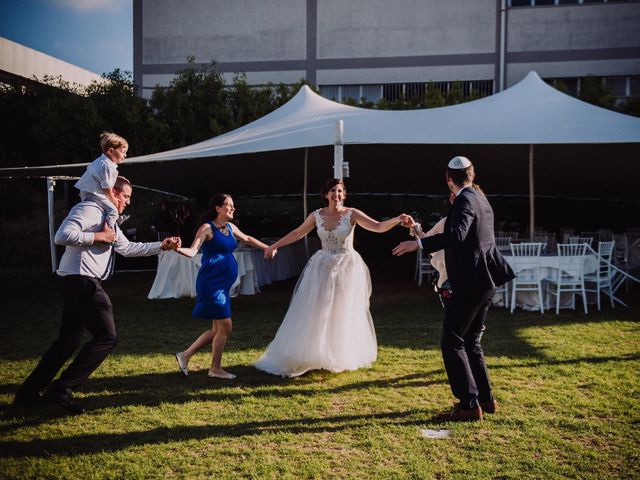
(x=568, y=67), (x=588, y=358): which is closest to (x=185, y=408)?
(x=588, y=358)

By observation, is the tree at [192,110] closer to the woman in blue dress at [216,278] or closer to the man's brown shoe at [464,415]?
the woman in blue dress at [216,278]

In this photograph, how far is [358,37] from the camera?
74.6ft

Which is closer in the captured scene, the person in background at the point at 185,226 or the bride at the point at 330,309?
the bride at the point at 330,309

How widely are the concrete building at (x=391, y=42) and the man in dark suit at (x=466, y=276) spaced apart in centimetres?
1791

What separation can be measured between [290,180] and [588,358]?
31.3ft

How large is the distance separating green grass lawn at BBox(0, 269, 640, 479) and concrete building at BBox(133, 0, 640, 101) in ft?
54.7

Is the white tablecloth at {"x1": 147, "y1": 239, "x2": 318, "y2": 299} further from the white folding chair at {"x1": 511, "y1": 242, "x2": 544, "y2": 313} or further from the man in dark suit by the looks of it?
the man in dark suit

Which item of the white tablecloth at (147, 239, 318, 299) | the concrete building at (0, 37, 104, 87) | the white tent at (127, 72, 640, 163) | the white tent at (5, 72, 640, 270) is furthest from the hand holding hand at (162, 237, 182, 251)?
the concrete building at (0, 37, 104, 87)

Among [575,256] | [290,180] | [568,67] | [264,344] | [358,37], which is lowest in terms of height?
[264,344]

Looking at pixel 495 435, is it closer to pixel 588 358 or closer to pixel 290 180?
pixel 588 358

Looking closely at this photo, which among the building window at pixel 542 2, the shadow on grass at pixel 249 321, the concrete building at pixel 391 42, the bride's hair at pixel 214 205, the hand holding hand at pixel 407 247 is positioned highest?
the building window at pixel 542 2

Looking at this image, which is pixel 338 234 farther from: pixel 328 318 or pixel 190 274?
pixel 190 274

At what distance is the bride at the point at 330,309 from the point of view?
502cm

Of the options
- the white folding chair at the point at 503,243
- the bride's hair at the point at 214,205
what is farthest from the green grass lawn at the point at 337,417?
the white folding chair at the point at 503,243
